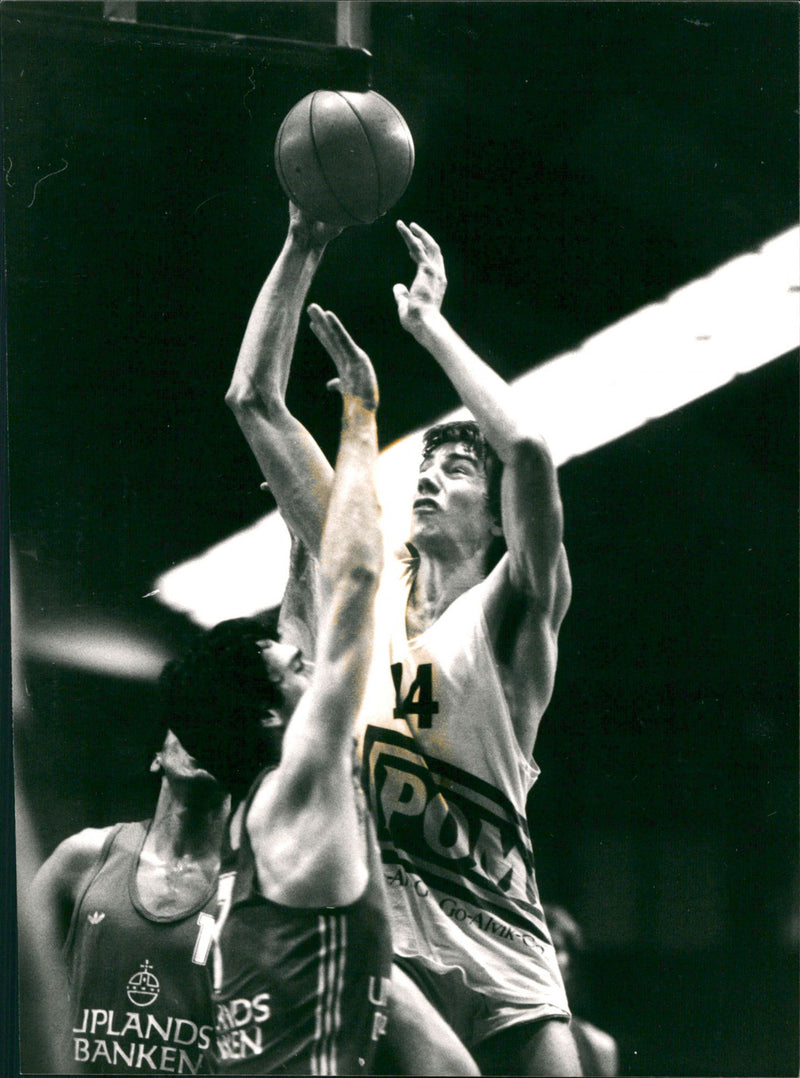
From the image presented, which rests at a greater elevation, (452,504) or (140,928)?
(452,504)

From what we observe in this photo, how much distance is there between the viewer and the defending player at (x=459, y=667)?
253cm

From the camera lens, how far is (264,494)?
8.75 ft

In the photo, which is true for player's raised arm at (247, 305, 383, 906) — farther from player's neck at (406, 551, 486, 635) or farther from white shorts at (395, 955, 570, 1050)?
white shorts at (395, 955, 570, 1050)

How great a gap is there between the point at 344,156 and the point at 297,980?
6.38 ft

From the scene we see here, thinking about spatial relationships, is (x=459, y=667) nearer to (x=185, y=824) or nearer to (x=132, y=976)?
(x=185, y=824)

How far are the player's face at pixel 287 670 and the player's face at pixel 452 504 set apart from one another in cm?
41

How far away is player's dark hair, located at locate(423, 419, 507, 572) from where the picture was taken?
8.56 feet

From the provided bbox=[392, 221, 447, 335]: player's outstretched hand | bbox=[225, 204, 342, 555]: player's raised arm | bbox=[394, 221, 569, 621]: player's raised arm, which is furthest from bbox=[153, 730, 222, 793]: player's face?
bbox=[392, 221, 447, 335]: player's outstretched hand

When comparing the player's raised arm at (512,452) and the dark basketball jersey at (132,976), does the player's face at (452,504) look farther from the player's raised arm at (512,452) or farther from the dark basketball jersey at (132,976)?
the dark basketball jersey at (132,976)

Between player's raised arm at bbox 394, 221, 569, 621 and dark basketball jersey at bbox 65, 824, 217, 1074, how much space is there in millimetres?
1105

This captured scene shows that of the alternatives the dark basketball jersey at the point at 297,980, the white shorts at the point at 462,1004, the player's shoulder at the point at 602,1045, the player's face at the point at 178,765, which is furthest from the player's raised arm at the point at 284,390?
the player's shoulder at the point at 602,1045

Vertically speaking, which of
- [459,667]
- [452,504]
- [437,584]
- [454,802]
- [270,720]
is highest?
[452,504]

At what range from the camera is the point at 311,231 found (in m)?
2.68

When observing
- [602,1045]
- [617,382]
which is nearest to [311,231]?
[617,382]
